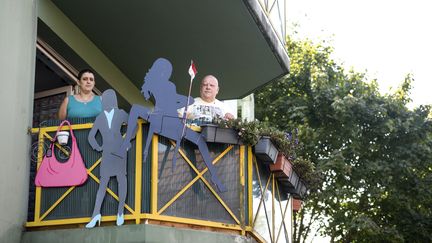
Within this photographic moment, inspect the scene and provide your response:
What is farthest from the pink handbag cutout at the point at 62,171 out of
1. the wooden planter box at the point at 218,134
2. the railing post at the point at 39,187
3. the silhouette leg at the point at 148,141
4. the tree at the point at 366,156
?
the tree at the point at 366,156

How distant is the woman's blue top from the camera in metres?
9.85

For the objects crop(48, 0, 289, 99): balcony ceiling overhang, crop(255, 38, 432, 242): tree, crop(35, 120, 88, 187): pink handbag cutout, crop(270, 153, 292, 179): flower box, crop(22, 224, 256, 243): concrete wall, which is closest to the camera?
crop(22, 224, 256, 243): concrete wall

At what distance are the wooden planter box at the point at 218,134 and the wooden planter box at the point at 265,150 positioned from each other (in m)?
0.38

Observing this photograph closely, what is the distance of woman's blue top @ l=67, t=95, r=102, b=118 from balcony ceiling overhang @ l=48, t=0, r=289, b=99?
7.57 ft

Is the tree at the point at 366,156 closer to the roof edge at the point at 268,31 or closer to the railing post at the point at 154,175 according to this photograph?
the roof edge at the point at 268,31

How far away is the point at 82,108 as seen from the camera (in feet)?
32.4

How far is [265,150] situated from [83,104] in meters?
2.38

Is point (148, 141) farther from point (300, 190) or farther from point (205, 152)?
point (300, 190)

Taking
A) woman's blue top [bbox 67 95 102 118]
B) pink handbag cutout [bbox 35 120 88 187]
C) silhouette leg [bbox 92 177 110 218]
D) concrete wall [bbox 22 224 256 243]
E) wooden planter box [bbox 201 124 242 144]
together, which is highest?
woman's blue top [bbox 67 95 102 118]

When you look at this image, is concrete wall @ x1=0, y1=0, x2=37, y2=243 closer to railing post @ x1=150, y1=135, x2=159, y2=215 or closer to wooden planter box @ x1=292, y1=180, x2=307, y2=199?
railing post @ x1=150, y1=135, x2=159, y2=215

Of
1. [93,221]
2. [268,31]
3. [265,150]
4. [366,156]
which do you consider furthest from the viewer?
[366,156]

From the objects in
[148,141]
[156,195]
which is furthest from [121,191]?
[148,141]

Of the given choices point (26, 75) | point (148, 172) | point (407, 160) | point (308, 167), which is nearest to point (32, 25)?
point (26, 75)

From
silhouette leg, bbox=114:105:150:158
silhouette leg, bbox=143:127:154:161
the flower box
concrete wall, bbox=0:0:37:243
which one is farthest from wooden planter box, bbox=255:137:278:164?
concrete wall, bbox=0:0:37:243
